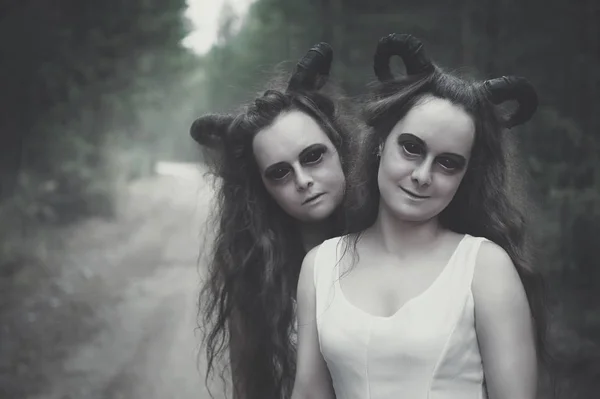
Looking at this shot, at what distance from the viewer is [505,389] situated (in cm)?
135

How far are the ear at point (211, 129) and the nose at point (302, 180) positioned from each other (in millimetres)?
274

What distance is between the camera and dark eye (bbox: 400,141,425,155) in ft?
4.69

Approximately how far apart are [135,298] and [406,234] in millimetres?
1934

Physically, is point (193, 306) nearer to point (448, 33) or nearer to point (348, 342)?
point (448, 33)

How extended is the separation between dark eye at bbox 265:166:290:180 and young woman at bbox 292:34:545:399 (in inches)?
11.2

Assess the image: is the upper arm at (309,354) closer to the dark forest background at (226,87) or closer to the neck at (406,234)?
the neck at (406,234)

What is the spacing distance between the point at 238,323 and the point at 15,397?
5.19 feet

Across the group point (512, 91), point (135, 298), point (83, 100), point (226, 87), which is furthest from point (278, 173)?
point (83, 100)

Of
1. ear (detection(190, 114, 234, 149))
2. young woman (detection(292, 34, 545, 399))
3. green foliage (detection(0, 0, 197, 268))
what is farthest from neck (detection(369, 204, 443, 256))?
green foliage (detection(0, 0, 197, 268))

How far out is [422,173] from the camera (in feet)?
4.61

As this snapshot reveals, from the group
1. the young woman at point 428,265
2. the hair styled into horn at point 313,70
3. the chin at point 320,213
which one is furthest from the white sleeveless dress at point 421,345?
the hair styled into horn at point 313,70

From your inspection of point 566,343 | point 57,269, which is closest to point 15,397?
point 57,269

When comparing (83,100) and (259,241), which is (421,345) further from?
(83,100)

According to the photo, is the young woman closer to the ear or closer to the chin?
the chin
